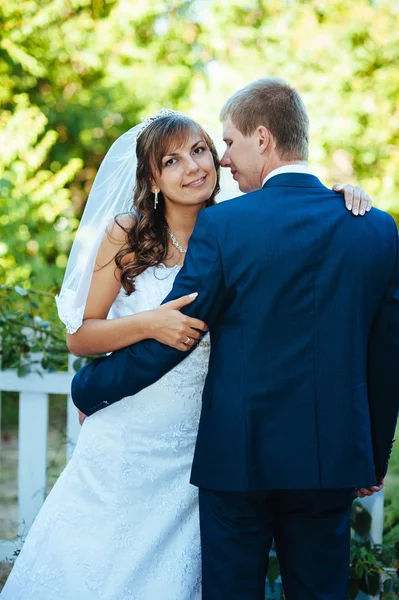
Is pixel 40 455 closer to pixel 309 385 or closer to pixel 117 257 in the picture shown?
pixel 117 257

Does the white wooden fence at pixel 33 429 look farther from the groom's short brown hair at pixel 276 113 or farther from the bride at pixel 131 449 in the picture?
the groom's short brown hair at pixel 276 113

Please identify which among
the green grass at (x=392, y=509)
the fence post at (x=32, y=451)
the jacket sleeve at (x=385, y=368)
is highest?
the jacket sleeve at (x=385, y=368)

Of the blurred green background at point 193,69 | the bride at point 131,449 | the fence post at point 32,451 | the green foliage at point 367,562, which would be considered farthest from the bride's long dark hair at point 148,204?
the blurred green background at point 193,69

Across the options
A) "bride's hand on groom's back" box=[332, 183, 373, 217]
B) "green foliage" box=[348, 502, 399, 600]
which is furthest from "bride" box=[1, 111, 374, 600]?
"green foliage" box=[348, 502, 399, 600]

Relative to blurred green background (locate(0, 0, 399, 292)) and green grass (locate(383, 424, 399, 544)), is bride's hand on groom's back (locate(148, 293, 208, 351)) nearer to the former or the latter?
green grass (locate(383, 424, 399, 544))

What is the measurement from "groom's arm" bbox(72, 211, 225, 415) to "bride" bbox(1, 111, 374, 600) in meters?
0.11

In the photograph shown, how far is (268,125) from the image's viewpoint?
2.14 metres

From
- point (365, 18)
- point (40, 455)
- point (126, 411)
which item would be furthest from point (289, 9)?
point (126, 411)

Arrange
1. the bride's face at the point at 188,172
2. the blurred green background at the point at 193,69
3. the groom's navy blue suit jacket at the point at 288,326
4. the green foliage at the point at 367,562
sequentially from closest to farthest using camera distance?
the groom's navy blue suit jacket at the point at 288,326
the bride's face at the point at 188,172
the green foliage at the point at 367,562
the blurred green background at the point at 193,69

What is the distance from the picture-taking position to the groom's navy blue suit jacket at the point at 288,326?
78.3 inches

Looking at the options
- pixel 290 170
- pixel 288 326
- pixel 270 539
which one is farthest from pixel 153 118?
pixel 270 539

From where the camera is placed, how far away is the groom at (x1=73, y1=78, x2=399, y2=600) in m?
2.00

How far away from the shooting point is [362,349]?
2104 mm

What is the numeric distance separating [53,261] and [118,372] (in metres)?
6.49
